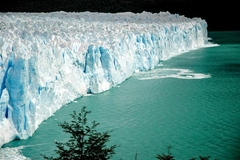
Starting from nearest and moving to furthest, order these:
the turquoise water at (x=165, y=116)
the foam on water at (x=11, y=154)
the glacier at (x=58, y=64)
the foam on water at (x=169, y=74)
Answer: the foam on water at (x=11, y=154) < the turquoise water at (x=165, y=116) < the glacier at (x=58, y=64) < the foam on water at (x=169, y=74)

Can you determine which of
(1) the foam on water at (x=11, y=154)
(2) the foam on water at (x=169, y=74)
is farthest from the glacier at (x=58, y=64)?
(2) the foam on water at (x=169, y=74)

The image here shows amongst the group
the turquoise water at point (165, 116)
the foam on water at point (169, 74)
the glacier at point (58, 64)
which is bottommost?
the turquoise water at point (165, 116)

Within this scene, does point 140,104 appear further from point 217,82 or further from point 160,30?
point 160,30

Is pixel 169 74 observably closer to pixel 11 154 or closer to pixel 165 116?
pixel 165 116

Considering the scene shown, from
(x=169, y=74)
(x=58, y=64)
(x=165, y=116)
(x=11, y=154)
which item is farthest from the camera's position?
(x=169, y=74)

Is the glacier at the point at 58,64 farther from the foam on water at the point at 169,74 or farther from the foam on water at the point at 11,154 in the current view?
the foam on water at the point at 169,74

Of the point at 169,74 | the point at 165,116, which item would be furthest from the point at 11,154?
the point at 169,74
